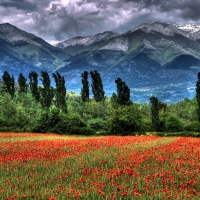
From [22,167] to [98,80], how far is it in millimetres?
92764

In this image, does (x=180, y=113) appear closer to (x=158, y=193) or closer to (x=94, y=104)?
(x=94, y=104)

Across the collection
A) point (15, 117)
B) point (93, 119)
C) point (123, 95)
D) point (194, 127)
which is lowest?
point (194, 127)

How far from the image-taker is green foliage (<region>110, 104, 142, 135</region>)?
53.3 metres

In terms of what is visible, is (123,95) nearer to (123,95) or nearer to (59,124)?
(123,95)

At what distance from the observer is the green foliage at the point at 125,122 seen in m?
53.3

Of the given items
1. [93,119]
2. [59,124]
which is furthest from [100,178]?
[93,119]

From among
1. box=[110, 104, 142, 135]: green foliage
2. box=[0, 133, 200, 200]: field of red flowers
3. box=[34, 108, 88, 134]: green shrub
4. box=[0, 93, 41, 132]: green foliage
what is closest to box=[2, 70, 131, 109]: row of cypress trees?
box=[0, 93, 41, 132]: green foliage

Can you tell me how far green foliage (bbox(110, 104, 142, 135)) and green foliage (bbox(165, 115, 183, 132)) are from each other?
38.3 ft

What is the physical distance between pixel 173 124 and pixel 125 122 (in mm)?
15958

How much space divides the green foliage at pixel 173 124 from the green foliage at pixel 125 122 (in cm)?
1167

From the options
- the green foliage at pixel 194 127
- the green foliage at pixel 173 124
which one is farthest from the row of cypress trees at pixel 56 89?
the green foliage at pixel 194 127

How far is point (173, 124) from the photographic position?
63.4 metres

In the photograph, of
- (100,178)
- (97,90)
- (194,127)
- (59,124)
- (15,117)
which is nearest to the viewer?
(100,178)

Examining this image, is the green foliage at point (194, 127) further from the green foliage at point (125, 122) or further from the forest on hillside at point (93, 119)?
the green foliage at point (125, 122)
